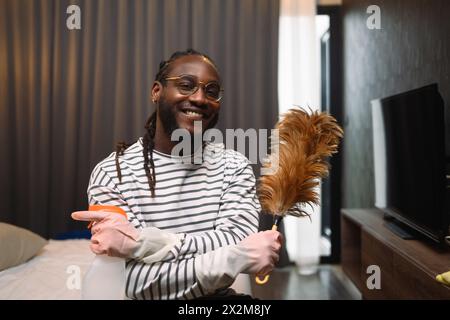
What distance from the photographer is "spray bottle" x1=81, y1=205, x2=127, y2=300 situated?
81 centimetres

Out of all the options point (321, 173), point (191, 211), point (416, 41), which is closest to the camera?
point (321, 173)

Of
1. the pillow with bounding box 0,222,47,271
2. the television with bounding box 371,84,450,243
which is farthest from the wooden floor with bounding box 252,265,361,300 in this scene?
the pillow with bounding box 0,222,47,271

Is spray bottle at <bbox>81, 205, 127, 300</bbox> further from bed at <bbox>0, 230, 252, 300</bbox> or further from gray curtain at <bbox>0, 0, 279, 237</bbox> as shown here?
gray curtain at <bbox>0, 0, 279, 237</bbox>

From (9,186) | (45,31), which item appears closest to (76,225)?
(9,186)

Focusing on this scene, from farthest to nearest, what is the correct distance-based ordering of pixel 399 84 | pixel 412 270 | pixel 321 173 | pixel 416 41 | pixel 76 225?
1. pixel 76 225
2. pixel 399 84
3. pixel 416 41
4. pixel 412 270
5. pixel 321 173

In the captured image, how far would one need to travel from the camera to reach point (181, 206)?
0.97m

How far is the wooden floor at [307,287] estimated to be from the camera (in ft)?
9.26

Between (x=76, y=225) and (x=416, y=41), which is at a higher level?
(x=416, y=41)

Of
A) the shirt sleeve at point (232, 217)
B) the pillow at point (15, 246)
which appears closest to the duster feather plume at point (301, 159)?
the shirt sleeve at point (232, 217)

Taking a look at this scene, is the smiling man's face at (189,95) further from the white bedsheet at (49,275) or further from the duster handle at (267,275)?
the white bedsheet at (49,275)

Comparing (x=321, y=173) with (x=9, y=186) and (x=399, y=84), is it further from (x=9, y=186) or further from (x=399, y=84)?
(x=9, y=186)

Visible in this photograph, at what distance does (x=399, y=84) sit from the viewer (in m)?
2.47

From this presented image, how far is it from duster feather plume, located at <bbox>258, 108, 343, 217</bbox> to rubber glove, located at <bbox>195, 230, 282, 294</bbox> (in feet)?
0.24
